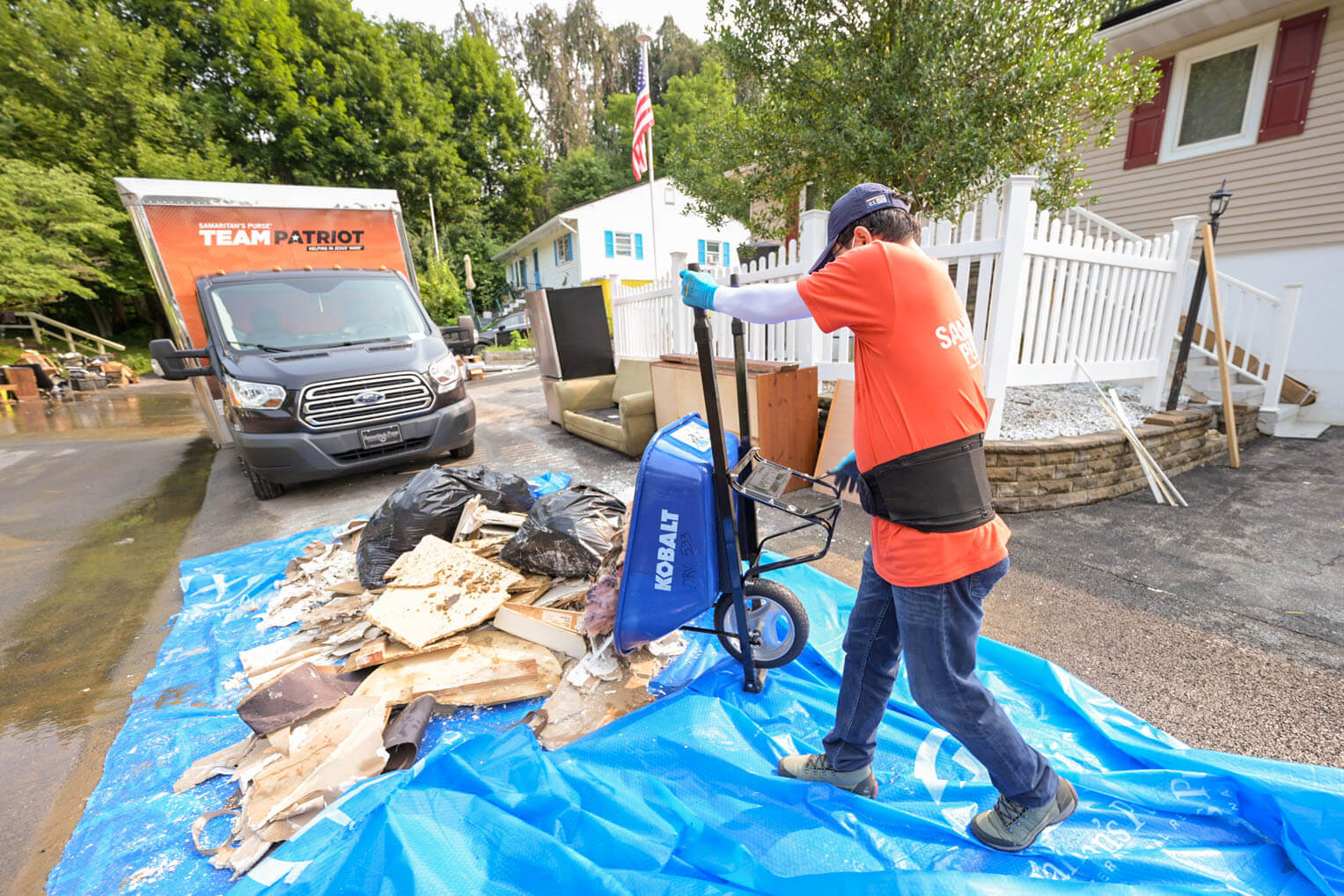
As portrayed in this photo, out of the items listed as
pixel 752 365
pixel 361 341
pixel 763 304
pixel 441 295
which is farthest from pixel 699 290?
pixel 441 295

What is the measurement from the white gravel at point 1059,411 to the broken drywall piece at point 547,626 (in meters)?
3.72

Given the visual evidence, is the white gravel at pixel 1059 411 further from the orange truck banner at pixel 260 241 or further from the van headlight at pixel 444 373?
the orange truck banner at pixel 260 241

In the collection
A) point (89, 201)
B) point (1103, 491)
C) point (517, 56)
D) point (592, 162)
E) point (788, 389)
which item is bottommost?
point (1103, 491)

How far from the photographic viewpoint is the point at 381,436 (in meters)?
5.04

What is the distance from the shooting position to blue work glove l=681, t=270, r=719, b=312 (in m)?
1.60

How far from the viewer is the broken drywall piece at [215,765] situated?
78.1 inches

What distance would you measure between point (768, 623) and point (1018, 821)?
992 mm

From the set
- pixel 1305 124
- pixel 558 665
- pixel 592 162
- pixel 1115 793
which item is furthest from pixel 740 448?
pixel 592 162

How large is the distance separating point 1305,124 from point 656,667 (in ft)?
33.4

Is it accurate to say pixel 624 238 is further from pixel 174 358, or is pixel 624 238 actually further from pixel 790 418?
pixel 790 418

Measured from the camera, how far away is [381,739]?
6.77 feet

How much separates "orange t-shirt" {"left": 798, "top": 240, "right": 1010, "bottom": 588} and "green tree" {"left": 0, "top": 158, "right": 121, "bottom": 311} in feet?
81.2

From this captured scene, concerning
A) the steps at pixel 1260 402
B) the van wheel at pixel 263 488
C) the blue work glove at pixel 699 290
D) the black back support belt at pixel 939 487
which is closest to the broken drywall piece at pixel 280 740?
the blue work glove at pixel 699 290

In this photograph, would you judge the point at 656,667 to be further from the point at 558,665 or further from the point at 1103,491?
the point at 1103,491
